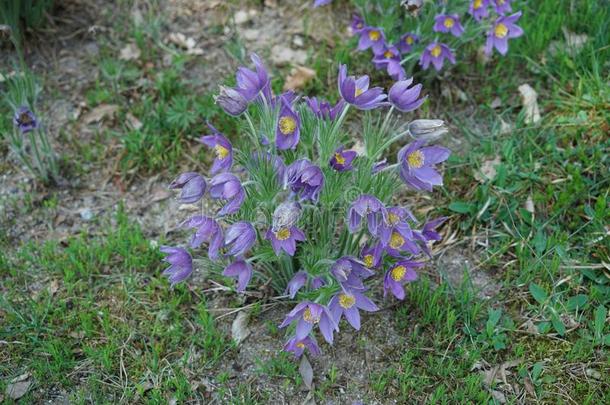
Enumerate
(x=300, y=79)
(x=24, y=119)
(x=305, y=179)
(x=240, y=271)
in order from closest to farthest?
(x=305, y=179), (x=240, y=271), (x=24, y=119), (x=300, y=79)

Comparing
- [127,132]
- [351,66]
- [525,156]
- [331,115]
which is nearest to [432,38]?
[351,66]

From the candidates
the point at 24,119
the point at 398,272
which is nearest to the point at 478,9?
the point at 398,272

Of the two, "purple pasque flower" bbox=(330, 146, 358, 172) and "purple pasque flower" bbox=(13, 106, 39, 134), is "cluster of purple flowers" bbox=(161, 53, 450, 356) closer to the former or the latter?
"purple pasque flower" bbox=(330, 146, 358, 172)

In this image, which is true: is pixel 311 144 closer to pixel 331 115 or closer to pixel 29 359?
pixel 331 115

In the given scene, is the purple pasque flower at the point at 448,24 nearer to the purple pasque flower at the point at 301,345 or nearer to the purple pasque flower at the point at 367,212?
the purple pasque flower at the point at 367,212

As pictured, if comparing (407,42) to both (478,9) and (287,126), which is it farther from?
(287,126)

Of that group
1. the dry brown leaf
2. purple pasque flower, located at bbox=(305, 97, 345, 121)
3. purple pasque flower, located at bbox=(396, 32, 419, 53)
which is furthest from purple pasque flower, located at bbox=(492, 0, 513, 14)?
purple pasque flower, located at bbox=(305, 97, 345, 121)

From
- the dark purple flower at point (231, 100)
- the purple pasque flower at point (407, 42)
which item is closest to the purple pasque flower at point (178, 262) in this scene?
the dark purple flower at point (231, 100)
